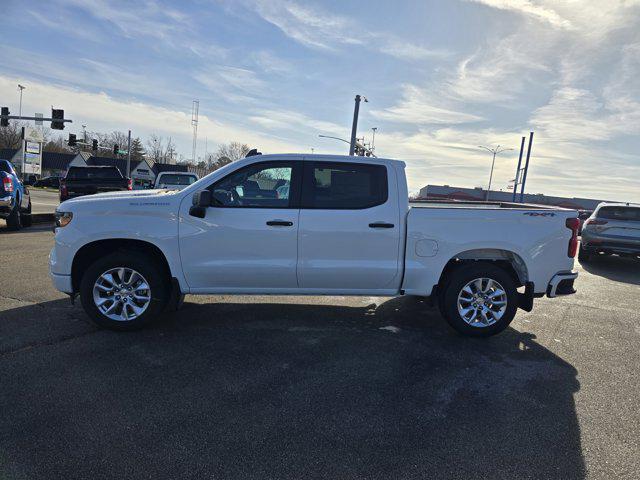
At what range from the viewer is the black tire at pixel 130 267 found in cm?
470

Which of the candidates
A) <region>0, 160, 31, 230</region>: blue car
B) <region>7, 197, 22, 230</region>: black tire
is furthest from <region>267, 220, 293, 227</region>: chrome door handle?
<region>7, 197, 22, 230</region>: black tire

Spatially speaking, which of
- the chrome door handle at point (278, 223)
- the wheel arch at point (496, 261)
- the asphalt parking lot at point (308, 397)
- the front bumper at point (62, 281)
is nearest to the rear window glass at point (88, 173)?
the asphalt parking lot at point (308, 397)

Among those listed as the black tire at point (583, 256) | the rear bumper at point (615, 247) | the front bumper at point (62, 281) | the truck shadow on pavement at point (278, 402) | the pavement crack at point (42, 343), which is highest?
the rear bumper at point (615, 247)

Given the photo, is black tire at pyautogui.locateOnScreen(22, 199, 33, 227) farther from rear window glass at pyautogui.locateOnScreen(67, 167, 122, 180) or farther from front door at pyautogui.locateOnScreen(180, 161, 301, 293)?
front door at pyautogui.locateOnScreen(180, 161, 301, 293)

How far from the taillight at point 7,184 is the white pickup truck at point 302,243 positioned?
7347 mm

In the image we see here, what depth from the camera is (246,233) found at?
15.7ft

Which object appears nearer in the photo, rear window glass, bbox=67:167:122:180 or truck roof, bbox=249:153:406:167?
truck roof, bbox=249:153:406:167

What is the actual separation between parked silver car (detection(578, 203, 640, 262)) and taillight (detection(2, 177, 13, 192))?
1401 cm

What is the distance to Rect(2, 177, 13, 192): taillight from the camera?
10.5 m

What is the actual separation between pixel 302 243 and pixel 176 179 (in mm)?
10983

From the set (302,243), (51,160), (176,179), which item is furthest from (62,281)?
(51,160)

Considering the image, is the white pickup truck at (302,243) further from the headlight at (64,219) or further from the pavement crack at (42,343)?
the pavement crack at (42,343)

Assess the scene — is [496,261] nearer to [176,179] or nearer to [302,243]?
[302,243]

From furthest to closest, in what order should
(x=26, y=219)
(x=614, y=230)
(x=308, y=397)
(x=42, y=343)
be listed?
(x=26, y=219) < (x=614, y=230) < (x=42, y=343) < (x=308, y=397)
